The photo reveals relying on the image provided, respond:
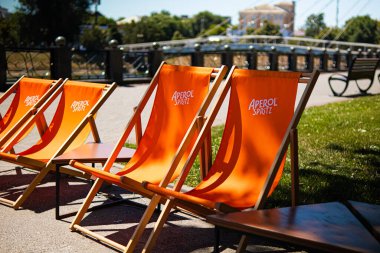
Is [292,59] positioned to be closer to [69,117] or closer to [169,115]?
[69,117]

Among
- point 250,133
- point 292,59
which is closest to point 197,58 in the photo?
point 292,59

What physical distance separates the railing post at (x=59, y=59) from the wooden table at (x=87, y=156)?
1100 centimetres

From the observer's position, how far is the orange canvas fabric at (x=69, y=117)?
474 cm

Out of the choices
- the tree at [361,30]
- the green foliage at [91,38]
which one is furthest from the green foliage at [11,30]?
the tree at [361,30]

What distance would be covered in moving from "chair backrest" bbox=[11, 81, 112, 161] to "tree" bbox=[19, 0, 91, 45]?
52534 mm

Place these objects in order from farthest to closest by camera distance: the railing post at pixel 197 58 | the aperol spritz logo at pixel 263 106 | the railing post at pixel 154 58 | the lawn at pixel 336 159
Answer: the railing post at pixel 197 58, the railing post at pixel 154 58, the lawn at pixel 336 159, the aperol spritz logo at pixel 263 106

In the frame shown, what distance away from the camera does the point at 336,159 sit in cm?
581

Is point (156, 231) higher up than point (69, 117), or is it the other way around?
point (69, 117)

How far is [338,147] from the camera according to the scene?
6.47m

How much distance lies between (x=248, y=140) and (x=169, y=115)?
0.93 meters

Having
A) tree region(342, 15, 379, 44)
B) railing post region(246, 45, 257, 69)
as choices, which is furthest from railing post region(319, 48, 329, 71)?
tree region(342, 15, 379, 44)

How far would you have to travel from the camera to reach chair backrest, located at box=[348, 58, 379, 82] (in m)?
13.3

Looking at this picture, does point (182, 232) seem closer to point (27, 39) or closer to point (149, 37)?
point (27, 39)

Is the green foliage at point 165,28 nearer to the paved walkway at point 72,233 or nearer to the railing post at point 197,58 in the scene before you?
the railing post at point 197,58
